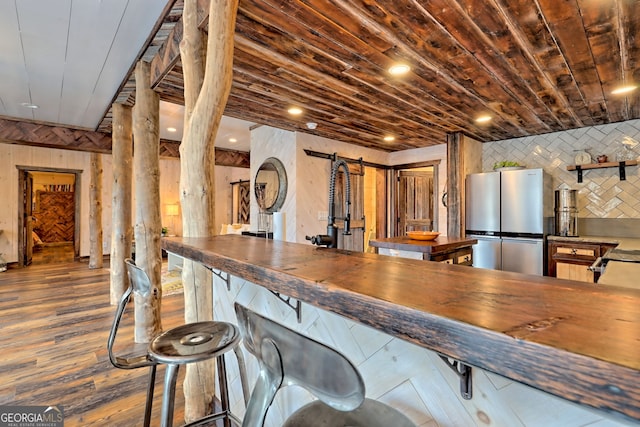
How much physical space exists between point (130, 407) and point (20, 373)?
1.09 m

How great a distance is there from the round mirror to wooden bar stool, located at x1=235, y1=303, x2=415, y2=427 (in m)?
3.93

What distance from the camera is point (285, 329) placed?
60 cm

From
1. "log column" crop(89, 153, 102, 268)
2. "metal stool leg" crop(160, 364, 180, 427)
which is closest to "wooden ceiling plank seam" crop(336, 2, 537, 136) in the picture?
"metal stool leg" crop(160, 364, 180, 427)

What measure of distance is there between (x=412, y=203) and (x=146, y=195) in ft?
15.3

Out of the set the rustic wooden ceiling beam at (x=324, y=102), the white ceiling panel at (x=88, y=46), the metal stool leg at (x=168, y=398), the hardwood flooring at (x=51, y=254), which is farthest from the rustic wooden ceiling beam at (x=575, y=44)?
the hardwood flooring at (x=51, y=254)

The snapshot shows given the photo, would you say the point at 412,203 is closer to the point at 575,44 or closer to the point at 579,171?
the point at 579,171

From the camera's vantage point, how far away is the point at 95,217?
6.32 m

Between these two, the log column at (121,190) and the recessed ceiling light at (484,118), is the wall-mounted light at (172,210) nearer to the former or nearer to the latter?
the log column at (121,190)

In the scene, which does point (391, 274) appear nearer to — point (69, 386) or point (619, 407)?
point (619, 407)

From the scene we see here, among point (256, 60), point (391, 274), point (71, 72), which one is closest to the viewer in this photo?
point (391, 274)

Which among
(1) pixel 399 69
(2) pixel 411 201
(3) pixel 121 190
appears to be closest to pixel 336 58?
(1) pixel 399 69

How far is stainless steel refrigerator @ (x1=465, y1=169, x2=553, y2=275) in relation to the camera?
3.82 metres

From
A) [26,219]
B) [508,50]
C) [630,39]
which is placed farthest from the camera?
[26,219]

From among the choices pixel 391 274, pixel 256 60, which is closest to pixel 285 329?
pixel 391 274
